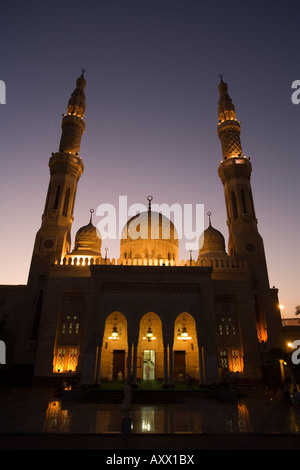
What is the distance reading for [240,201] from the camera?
87.7 ft

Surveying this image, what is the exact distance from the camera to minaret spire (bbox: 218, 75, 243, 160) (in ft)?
97.9

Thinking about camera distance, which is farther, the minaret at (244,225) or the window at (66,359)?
the minaret at (244,225)

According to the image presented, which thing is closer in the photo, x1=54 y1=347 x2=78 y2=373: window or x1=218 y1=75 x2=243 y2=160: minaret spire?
x1=54 y1=347 x2=78 y2=373: window

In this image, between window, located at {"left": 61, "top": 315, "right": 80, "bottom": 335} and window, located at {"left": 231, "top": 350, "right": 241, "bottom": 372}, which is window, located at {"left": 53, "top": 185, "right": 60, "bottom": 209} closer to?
window, located at {"left": 61, "top": 315, "right": 80, "bottom": 335}

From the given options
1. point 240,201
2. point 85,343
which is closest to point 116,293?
point 85,343

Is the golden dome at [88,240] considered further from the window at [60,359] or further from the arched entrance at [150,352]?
the window at [60,359]

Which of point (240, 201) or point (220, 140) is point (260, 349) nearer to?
point (240, 201)

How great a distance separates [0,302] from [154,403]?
1728 cm

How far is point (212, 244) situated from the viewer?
2880 cm

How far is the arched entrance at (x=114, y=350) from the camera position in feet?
69.9

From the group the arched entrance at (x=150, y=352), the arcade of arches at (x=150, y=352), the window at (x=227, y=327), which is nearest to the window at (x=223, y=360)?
the window at (x=227, y=327)

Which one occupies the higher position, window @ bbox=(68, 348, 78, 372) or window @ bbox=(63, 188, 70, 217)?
window @ bbox=(63, 188, 70, 217)

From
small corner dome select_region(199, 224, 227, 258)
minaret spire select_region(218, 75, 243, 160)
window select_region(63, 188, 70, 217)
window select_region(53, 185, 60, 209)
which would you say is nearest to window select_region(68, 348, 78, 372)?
window select_region(63, 188, 70, 217)

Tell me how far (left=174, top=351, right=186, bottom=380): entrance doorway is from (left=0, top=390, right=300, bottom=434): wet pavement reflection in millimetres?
6807
